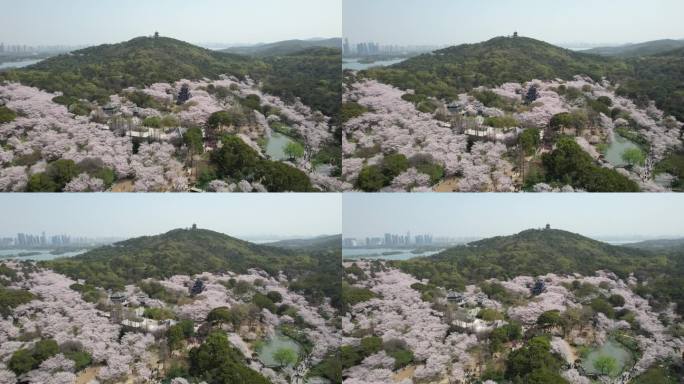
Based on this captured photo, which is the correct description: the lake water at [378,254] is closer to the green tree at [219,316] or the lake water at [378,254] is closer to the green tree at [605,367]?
the green tree at [219,316]

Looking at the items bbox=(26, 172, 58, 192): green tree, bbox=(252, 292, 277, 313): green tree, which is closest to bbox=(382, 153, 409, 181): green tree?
bbox=(252, 292, 277, 313): green tree

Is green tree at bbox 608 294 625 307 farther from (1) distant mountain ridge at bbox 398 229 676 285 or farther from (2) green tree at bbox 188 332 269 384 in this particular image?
(2) green tree at bbox 188 332 269 384

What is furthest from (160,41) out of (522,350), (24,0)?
(522,350)

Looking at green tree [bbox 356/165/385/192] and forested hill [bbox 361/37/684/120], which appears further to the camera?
forested hill [bbox 361/37/684/120]

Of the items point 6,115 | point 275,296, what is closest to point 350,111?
point 275,296

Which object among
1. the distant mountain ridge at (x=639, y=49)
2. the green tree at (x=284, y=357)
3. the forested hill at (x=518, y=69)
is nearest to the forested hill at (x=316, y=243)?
the green tree at (x=284, y=357)

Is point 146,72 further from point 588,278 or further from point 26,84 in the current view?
point 588,278
